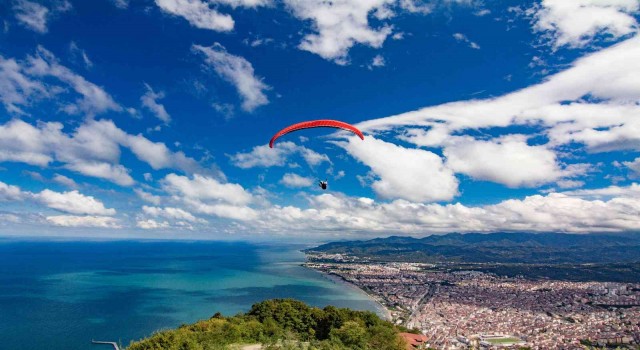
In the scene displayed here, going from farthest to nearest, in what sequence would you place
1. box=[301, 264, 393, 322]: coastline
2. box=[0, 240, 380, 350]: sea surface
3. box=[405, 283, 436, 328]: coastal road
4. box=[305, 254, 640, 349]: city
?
box=[301, 264, 393, 322]: coastline
box=[405, 283, 436, 328]: coastal road
box=[0, 240, 380, 350]: sea surface
box=[305, 254, 640, 349]: city

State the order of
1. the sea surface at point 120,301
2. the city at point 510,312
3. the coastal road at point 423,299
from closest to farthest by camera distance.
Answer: the city at point 510,312 → the sea surface at point 120,301 → the coastal road at point 423,299

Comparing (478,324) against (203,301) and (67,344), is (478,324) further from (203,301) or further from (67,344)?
(67,344)

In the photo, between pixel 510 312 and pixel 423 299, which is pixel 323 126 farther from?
pixel 423 299

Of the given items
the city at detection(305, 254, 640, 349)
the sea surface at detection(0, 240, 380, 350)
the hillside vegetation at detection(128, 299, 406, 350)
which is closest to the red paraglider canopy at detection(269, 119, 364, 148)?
the hillside vegetation at detection(128, 299, 406, 350)

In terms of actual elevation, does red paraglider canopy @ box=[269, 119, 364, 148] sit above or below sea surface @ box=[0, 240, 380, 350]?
above

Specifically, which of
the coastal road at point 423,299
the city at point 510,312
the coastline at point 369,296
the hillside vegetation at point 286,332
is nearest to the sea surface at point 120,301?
the coastline at point 369,296

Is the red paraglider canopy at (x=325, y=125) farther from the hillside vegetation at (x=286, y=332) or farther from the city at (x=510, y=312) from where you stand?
the city at (x=510, y=312)

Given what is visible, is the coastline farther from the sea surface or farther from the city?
the sea surface

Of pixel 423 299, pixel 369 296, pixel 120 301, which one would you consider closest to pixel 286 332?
pixel 369 296
